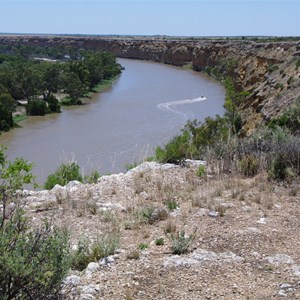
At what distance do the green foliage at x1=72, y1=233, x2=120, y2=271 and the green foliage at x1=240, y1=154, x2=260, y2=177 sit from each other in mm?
3480

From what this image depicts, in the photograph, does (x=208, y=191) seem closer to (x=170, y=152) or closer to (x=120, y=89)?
(x=170, y=152)

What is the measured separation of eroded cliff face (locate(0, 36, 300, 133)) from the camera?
844 inches

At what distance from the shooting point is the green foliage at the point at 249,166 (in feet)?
26.7

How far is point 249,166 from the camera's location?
817 cm

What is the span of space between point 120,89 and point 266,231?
4268 centimetres

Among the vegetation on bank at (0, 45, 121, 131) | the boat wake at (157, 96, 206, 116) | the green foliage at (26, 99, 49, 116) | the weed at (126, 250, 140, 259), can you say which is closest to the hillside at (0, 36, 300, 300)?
the weed at (126, 250, 140, 259)

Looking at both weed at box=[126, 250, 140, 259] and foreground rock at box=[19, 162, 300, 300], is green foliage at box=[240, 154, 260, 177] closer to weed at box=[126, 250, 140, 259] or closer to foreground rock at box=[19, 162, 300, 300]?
foreground rock at box=[19, 162, 300, 300]

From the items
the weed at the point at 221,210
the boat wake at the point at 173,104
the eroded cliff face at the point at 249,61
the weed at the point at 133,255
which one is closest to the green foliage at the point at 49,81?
the boat wake at the point at 173,104

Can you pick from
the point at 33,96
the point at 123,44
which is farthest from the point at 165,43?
the point at 33,96

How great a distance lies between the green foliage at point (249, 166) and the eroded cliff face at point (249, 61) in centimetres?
1073

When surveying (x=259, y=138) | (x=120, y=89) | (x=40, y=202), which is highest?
(x=259, y=138)

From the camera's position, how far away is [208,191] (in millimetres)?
7301

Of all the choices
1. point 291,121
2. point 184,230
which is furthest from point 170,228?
point 291,121

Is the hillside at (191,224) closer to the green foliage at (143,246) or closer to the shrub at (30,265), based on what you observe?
the green foliage at (143,246)
